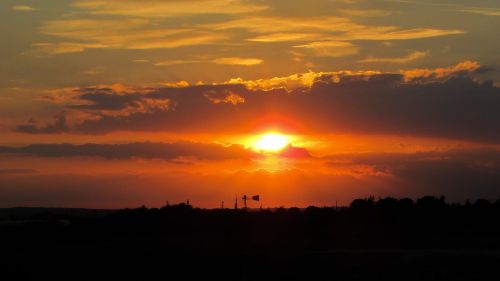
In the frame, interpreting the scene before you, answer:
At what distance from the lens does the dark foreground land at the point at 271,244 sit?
133ft

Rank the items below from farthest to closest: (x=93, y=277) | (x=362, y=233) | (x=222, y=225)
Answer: (x=222, y=225), (x=362, y=233), (x=93, y=277)

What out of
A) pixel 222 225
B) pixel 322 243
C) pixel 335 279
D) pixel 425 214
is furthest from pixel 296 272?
pixel 425 214

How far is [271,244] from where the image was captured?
5316cm

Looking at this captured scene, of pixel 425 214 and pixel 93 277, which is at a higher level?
pixel 425 214

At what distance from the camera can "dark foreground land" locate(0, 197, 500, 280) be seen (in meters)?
40.6

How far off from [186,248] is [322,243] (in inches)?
375

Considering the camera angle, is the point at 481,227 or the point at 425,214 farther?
the point at 425,214

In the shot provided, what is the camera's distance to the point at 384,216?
74.8m

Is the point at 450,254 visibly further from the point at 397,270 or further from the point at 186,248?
the point at 186,248

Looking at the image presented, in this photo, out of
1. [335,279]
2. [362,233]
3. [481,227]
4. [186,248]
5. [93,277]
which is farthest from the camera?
[481,227]

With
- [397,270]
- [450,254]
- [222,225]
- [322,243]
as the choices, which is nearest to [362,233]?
[322,243]

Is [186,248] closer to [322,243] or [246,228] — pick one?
[322,243]

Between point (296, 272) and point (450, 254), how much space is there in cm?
864

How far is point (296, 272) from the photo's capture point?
39.9 meters
